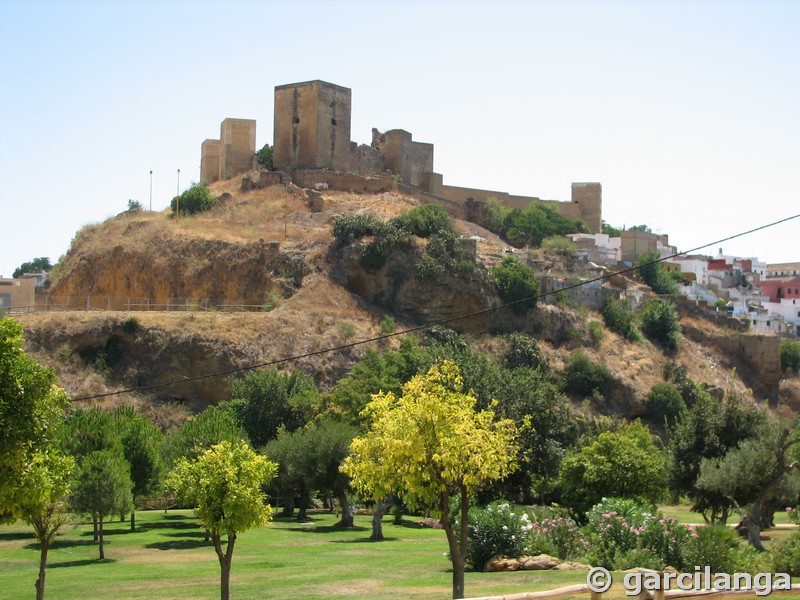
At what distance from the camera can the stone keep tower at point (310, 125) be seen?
72.7m

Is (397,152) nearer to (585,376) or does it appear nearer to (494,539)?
(585,376)

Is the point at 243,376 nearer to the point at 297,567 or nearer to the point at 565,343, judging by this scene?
the point at 565,343

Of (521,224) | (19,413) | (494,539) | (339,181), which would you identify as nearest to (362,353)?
(339,181)

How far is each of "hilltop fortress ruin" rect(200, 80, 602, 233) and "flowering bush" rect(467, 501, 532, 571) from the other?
160 feet

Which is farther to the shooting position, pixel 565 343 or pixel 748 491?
pixel 565 343

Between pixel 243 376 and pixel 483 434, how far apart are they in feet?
122

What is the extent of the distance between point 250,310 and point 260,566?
115 feet

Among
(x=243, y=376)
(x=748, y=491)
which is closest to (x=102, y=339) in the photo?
(x=243, y=376)

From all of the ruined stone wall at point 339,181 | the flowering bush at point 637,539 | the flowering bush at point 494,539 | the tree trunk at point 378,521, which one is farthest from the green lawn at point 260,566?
the ruined stone wall at point 339,181

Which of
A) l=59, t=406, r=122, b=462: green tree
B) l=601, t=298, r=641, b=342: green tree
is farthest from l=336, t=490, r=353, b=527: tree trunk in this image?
l=601, t=298, r=641, b=342: green tree

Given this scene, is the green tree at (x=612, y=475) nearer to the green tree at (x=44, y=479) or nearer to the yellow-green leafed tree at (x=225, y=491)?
the yellow-green leafed tree at (x=225, y=491)

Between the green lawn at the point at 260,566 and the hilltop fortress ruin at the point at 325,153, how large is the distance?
37.3 meters

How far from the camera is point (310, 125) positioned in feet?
238

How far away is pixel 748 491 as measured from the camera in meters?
29.0
